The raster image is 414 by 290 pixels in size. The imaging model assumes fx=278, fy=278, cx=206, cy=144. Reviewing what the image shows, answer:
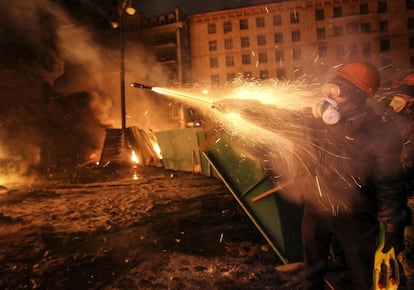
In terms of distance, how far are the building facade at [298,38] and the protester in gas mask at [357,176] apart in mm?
38790

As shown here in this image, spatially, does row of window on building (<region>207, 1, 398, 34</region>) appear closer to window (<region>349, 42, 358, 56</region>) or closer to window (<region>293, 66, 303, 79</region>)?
window (<region>349, 42, 358, 56</region>)

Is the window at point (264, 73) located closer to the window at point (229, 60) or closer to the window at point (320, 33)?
the window at point (229, 60)

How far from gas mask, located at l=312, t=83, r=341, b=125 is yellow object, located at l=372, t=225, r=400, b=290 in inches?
41.4

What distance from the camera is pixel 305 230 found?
8.79 feet

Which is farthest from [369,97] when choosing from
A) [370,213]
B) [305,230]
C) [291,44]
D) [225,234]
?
[291,44]

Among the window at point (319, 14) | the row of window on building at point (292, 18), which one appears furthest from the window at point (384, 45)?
the window at point (319, 14)

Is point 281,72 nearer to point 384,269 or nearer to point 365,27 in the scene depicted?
point 365,27

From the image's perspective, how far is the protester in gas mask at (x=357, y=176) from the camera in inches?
87.7

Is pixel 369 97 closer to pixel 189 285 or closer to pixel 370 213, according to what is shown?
pixel 370 213

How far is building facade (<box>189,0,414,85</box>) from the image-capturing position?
37.3 meters

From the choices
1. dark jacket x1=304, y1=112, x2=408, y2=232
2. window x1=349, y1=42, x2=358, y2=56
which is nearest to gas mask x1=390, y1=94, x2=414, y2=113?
dark jacket x1=304, y1=112, x2=408, y2=232

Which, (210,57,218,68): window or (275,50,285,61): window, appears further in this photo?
(210,57,218,68): window

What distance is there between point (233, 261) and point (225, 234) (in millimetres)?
1165

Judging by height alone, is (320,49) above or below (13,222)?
above
